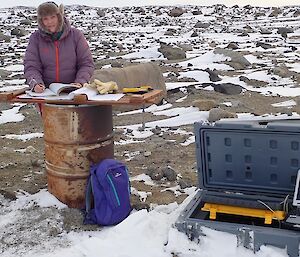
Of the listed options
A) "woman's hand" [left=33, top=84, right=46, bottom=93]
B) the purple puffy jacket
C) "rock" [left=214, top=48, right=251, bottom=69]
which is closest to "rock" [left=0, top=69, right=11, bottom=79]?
"rock" [left=214, top=48, right=251, bottom=69]

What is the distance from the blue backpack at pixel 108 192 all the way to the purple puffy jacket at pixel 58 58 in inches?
37.2

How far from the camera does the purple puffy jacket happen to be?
16.2ft

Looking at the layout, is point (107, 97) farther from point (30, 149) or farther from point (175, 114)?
point (175, 114)

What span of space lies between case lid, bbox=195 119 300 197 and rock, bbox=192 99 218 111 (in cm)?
492

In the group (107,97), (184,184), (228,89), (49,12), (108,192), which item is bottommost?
(184,184)

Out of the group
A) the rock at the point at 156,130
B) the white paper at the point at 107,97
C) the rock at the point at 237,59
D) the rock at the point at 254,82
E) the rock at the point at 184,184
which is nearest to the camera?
the white paper at the point at 107,97

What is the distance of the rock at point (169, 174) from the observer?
5.80 metres

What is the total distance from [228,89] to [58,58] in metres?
6.10

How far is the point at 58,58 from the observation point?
16.4ft

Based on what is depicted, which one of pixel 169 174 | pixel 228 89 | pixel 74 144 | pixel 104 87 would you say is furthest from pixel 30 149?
pixel 228 89

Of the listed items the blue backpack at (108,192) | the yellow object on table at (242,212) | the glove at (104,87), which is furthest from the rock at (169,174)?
the yellow object on table at (242,212)

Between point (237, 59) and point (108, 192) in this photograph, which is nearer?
point (108, 192)

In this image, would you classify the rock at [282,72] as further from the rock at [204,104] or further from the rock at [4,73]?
the rock at [4,73]

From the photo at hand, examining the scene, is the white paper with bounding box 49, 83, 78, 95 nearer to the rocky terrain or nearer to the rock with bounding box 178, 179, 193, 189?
the rocky terrain
